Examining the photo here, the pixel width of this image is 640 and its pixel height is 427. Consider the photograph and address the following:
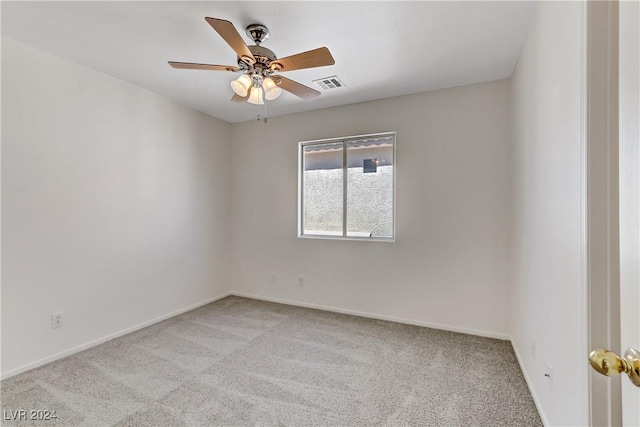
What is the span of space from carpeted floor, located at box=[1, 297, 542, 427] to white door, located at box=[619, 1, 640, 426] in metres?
1.37

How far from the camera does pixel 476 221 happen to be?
288cm

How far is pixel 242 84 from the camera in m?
2.04

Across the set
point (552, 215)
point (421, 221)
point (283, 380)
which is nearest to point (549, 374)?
point (552, 215)

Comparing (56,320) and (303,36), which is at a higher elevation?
(303,36)

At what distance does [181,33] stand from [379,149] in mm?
2262

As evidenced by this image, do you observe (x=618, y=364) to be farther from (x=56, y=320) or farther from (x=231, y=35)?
(x=56, y=320)

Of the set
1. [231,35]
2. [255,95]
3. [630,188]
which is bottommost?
[630,188]

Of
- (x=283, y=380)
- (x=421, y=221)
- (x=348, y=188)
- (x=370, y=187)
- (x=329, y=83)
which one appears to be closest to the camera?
(x=283, y=380)

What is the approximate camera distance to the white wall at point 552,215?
3.70 feet

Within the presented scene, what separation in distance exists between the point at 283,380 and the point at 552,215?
2.03m

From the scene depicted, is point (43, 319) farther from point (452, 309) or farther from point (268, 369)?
point (452, 309)

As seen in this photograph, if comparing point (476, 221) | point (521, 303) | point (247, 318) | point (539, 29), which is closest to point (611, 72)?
point (539, 29)

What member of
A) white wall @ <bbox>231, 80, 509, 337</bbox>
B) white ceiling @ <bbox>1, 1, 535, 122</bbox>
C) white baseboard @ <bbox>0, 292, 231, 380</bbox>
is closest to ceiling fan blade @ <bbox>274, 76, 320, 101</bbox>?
white ceiling @ <bbox>1, 1, 535, 122</bbox>

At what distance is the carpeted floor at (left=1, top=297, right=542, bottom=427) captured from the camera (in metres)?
1.74
